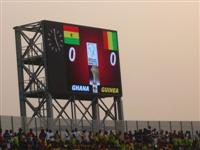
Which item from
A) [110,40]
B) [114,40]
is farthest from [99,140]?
[114,40]

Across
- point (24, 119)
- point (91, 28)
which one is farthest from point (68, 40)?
point (24, 119)

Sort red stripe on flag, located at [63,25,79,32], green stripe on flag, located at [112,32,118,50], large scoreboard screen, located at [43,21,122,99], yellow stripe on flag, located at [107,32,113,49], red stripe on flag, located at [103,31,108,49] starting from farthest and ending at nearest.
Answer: green stripe on flag, located at [112,32,118,50]
yellow stripe on flag, located at [107,32,113,49]
red stripe on flag, located at [103,31,108,49]
red stripe on flag, located at [63,25,79,32]
large scoreboard screen, located at [43,21,122,99]

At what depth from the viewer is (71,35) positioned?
53.9 meters

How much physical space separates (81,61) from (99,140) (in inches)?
240

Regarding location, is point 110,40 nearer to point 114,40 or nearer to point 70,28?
point 114,40

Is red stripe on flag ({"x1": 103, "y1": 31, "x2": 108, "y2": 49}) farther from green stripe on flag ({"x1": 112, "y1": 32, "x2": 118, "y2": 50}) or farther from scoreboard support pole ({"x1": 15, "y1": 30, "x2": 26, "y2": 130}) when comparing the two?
scoreboard support pole ({"x1": 15, "y1": 30, "x2": 26, "y2": 130})

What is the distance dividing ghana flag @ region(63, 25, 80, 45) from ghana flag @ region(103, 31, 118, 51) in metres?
2.57

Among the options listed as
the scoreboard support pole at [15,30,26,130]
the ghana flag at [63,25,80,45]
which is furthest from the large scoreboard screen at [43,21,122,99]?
the scoreboard support pole at [15,30,26,130]

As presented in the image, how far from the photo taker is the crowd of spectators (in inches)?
1741

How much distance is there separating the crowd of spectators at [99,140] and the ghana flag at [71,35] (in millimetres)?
5388

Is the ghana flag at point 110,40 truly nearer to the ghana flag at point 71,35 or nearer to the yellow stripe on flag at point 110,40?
the yellow stripe on flag at point 110,40

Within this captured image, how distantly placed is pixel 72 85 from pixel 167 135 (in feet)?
24.8

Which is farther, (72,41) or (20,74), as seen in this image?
(72,41)

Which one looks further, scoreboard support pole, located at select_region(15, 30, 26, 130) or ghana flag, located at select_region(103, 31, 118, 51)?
ghana flag, located at select_region(103, 31, 118, 51)
